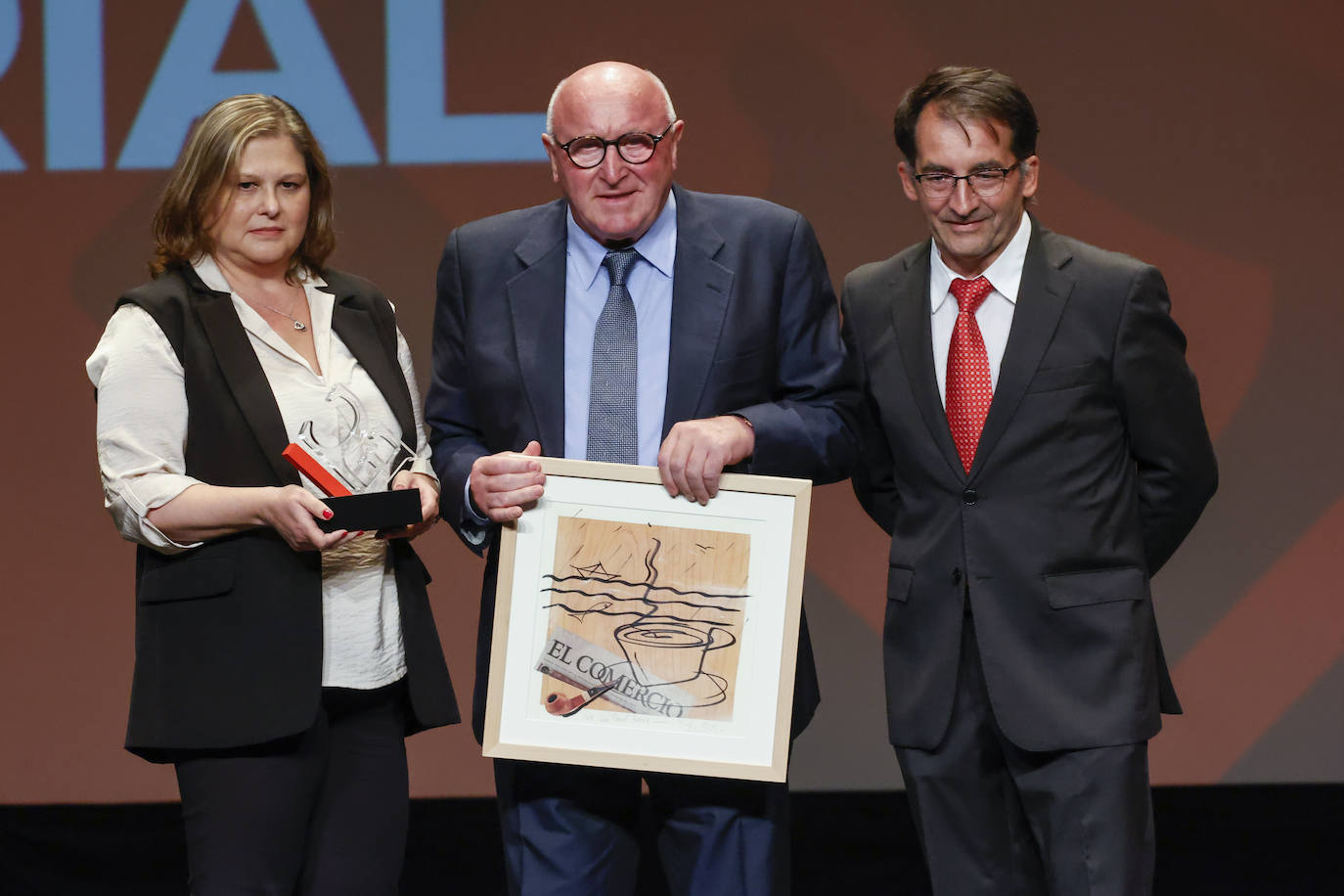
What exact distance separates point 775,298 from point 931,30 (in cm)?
232

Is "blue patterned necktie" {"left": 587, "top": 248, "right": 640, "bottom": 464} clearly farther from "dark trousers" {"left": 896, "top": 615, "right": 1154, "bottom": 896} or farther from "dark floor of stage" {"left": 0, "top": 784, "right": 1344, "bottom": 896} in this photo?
"dark floor of stage" {"left": 0, "top": 784, "right": 1344, "bottom": 896}

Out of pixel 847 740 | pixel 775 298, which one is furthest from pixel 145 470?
pixel 847 740

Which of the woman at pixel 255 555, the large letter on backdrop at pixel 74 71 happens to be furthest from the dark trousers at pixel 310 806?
the large letter on backdrop at pixel 74 71

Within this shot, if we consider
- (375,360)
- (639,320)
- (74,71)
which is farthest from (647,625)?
(74,71)

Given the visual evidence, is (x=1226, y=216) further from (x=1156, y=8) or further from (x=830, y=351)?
(x=830, y=351)

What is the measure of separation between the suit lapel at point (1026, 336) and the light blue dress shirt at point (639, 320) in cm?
55

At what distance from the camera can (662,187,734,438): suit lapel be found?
1994mm

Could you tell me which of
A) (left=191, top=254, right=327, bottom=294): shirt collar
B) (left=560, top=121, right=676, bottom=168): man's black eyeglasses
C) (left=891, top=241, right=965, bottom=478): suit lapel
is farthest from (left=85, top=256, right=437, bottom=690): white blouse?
(left=891, top=241, right=965, bottom=478): suit lapel

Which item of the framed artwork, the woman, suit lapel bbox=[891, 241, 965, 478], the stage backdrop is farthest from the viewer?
the stage backdrop

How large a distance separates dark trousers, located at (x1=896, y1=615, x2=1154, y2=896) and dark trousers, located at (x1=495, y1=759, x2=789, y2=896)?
34cm

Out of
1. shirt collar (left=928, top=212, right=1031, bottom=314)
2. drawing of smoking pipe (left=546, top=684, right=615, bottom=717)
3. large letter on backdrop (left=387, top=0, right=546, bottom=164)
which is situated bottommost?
drawing of smoking pipe (left=546, top=684, right=615, bottom=717)

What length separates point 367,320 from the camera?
7.45 ft

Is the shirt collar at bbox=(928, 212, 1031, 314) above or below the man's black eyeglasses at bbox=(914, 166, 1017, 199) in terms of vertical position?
below

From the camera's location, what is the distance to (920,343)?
2271 mm
